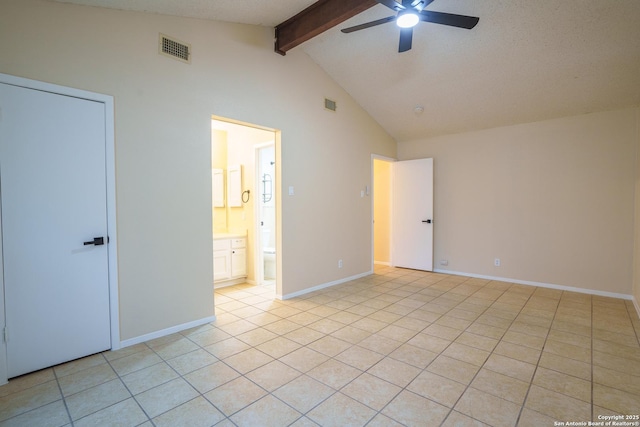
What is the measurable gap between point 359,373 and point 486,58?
146 inches

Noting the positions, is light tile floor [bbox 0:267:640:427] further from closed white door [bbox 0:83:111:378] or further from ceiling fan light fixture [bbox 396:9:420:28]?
ceiling fan light fixture [bbox 396:9:420:28]

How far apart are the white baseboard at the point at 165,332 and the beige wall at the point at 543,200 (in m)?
4.20

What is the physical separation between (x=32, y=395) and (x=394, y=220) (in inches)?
208

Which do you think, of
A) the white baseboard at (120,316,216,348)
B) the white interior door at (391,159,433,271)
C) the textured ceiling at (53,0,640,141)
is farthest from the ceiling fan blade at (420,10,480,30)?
the white baseboard at (120,316,216,348)

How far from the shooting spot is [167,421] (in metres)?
1.71

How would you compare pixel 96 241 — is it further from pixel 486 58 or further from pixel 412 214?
pixel 412 214

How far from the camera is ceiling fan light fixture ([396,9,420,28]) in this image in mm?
2424

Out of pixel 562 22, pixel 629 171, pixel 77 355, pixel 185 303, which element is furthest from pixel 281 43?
pixel 629 171

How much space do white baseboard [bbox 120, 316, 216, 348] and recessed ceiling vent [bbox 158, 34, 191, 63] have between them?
8.60 feet

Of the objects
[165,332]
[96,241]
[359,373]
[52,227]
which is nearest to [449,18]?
[359,373]

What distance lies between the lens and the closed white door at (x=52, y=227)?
2115 millimetres

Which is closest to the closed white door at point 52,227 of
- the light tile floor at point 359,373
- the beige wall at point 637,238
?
the light tile floor at point 359,373

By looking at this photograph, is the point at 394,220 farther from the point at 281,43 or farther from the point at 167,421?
the point at 167,421

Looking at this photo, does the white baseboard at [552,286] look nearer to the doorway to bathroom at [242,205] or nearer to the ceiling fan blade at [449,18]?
the doorway to bathroom at [242,205]
